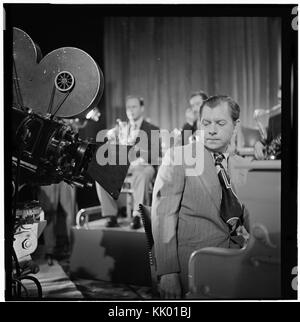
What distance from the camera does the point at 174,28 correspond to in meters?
2.08

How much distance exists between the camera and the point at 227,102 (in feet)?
6.75

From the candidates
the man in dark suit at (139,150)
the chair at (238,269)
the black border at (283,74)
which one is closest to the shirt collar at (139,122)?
the man in dark suit at (139,150)

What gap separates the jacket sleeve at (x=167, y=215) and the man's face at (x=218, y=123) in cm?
25

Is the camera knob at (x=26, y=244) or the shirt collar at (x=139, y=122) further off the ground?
the shirt collar at (x=139, y=122)

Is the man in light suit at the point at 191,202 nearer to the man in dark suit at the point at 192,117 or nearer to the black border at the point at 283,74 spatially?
the man in dark suit at the point at 192,117

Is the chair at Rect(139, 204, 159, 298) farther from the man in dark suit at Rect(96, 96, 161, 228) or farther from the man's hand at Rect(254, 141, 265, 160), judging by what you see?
the man's hand at Rect(254, 141, 265, 160)

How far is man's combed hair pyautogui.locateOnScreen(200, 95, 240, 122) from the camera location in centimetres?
205

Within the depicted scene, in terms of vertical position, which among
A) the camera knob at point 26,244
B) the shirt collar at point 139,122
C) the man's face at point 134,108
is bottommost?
the camera knob at point 26,244

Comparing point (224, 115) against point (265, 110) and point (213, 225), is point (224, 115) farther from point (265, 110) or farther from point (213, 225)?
point (213, 225)

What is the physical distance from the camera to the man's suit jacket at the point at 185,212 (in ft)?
6.63

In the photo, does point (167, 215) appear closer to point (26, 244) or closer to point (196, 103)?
point (196, 103)

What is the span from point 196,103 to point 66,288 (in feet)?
4.05

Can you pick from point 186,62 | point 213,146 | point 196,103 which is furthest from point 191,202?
point 186,62
